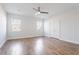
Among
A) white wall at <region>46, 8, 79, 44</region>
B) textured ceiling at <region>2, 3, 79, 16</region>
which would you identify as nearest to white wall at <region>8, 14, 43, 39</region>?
textured ceiling at <region>2, 3, 79, 16</region>

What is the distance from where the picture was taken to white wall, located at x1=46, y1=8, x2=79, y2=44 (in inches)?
167

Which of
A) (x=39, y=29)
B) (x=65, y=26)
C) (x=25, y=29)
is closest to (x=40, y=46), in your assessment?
(x=39, y=29)

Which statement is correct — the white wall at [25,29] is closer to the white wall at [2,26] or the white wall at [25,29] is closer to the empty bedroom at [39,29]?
the empty bedroom at [39,29]

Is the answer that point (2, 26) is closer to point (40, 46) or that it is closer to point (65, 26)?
point (40, 46)

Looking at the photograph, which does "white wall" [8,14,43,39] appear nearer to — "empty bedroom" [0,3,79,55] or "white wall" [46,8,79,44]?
"empty bedroom" [0,3,79,55]

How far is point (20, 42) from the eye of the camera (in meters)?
4.12

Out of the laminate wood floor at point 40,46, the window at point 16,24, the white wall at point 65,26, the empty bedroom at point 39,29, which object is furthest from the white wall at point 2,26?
the white wall at point 65,26

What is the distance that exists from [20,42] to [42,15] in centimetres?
150

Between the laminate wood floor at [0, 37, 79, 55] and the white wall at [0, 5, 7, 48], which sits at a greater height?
the white wall at [0, 5, 7, 48]

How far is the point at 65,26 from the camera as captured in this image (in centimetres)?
468

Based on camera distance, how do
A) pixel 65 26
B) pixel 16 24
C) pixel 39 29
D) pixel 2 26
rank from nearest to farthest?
pixel 16 24 < pixel 2 26 < pixel 39 29 < pixel 65 26

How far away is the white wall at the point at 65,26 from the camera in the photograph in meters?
4.25
